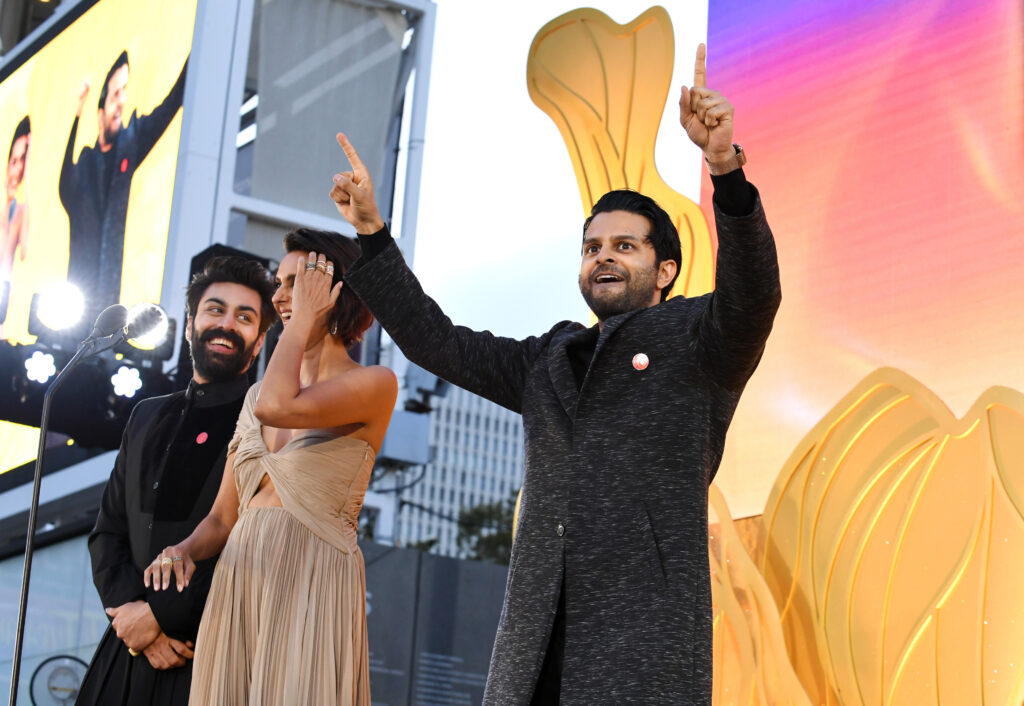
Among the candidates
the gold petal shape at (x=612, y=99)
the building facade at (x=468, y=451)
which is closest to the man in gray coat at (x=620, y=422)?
the gold petal shape at (x=612, y=99)

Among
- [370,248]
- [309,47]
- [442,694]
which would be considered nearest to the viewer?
[370,248]

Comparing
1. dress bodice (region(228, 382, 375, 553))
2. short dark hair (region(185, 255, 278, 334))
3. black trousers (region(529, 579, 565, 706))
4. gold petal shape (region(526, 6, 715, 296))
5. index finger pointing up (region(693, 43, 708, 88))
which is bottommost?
black trousers (region(529, 579, 565, 706))

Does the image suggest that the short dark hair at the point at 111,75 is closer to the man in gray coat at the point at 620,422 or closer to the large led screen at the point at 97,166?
the large led screen at the point at 97,166

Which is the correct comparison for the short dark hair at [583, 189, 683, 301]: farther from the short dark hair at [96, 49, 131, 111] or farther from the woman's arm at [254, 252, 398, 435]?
the short dark hair at [96, 49, 131, 111]

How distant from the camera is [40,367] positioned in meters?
5.36

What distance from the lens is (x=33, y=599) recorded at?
7.33 m

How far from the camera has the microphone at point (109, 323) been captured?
3.83m

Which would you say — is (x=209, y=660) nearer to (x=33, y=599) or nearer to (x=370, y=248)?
(x=370, y=248)

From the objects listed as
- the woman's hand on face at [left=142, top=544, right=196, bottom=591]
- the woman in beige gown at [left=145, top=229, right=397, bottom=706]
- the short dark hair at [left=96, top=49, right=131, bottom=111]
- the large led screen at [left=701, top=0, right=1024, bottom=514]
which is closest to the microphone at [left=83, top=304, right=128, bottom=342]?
the woman in beige gown at [left=145, top=229, right=397, bottom=706]

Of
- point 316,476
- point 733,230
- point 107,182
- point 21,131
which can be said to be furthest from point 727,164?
point 21,131

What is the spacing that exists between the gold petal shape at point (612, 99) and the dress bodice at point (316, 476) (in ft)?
3.25

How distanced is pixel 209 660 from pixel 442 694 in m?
6.34

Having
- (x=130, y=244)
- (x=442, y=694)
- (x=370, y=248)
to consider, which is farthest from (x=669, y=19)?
(x=442, y=694)

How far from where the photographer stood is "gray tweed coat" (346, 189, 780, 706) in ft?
5.73
